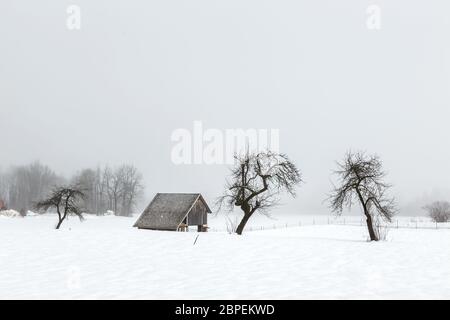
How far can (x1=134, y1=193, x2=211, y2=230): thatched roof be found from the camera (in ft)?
132

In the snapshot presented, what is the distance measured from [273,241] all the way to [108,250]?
10122 mm

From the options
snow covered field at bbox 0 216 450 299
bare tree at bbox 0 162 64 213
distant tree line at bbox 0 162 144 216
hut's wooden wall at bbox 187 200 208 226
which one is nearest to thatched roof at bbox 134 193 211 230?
hut's wooden wall at bbox 187 200 208 226

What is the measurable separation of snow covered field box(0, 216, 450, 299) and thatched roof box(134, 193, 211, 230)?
55.2 feet

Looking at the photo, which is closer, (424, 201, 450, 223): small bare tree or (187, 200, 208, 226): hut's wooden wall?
(187, 200, 208, 226): hut's wooden wall

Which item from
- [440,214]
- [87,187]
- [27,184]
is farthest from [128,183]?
[440,214]

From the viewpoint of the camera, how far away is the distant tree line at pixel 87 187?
307 feet

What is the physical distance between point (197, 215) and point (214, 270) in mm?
27642

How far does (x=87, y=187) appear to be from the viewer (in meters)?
93.8

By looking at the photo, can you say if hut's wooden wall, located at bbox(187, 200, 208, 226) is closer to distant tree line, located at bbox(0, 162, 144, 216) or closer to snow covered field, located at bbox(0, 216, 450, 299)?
snow covered field, located at bbox(0, 216, 450, 299)

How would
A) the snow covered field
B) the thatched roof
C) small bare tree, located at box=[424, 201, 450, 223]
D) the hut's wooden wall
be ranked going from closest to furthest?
the snow covered field, the thatched roof, the hut's wooden wall, small bare tree, located at box=[424, 201, 450, 223]

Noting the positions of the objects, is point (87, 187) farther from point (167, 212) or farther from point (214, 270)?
point (214, 270)

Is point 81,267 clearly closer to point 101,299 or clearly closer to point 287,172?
point 101,299

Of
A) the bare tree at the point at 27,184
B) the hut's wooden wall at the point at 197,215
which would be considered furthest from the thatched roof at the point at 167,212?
the bare tree at the point at 27,184

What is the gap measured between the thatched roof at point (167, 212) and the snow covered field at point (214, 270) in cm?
1683
